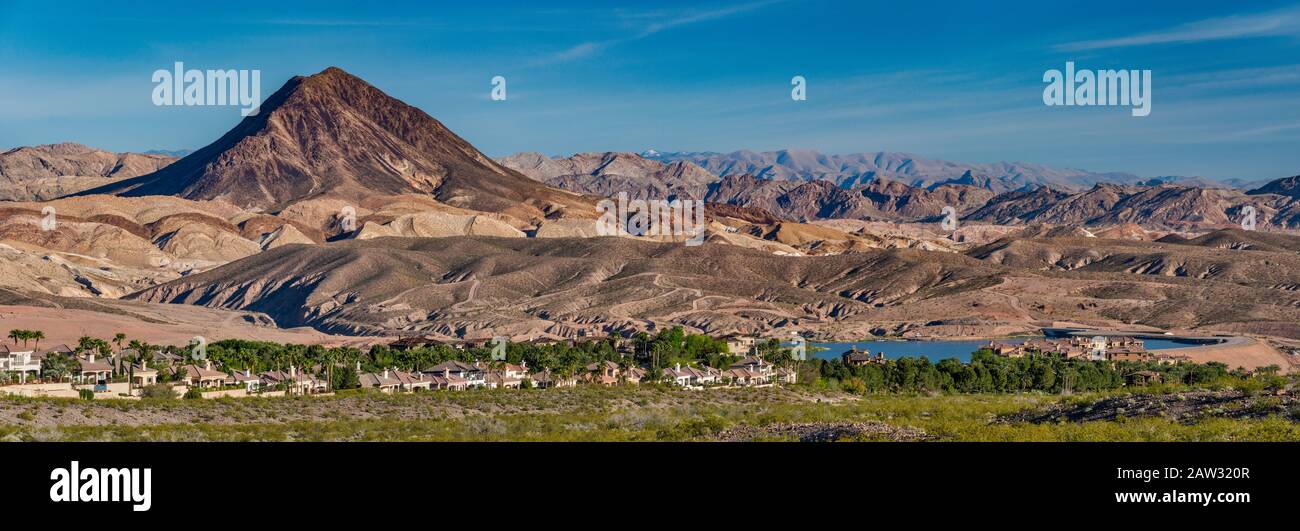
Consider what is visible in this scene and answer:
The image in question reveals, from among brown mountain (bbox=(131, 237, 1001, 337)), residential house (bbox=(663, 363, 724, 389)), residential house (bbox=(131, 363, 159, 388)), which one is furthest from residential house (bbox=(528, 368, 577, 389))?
brown mountain (bbox=(131, 237, 1001, 337))

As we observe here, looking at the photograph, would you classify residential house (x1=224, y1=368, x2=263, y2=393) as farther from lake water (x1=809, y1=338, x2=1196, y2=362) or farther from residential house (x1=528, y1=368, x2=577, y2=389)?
lake water (x1=809, y1=338, x2=1196, y2=362)

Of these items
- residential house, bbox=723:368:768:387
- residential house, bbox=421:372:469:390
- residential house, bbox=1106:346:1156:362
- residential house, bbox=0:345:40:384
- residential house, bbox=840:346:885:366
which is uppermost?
residential house, bbox=0:345:40:384

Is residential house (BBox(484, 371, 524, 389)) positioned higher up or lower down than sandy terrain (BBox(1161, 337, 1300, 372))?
higher up

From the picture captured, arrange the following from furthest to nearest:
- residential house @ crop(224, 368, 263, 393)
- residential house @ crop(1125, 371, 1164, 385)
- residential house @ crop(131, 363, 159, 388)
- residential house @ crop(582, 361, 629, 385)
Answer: residential house @ crop(582, 361, 629, 385) < residential house @ crop(1125, 371, 1164, 385) < residential house @ crop(131, 363, 159, 388) < residential house @ crop(224, 368, 263, 393)

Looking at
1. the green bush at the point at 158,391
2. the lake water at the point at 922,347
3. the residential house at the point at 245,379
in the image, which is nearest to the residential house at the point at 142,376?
the residential house at the point at 245,379

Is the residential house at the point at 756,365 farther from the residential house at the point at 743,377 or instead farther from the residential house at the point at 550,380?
the residential house at the point at 550,380

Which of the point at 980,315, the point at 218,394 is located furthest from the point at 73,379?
the point at 980,315

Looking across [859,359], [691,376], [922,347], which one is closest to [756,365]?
[691,376]
